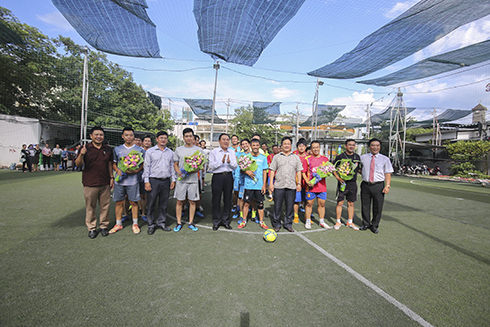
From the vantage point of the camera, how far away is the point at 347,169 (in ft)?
15.6

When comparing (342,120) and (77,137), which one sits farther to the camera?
(342,120)

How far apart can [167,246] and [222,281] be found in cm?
139

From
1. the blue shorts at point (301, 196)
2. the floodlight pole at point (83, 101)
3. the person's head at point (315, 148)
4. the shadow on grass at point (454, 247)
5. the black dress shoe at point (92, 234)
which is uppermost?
the floodlight pole at point (83, 101)

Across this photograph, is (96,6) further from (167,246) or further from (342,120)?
(342,120)

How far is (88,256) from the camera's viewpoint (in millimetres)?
3244

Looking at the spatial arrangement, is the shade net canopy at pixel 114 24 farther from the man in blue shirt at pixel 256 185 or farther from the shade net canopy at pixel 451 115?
the shade net canopy at pixel 451 115

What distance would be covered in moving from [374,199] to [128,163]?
5051 mm

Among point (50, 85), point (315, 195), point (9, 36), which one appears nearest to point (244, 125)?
point (50, 85)

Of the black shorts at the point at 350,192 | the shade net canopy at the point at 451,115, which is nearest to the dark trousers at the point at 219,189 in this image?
the black shorts at the point at 350,192

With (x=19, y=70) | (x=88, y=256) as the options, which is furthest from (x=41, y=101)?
(x=88, y=256)

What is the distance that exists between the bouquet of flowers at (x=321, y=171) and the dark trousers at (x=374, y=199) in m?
0.85

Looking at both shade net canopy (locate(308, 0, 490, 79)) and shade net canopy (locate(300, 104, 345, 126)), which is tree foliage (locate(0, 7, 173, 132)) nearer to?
shade net canopy (locate(308, 0, 490, 79))

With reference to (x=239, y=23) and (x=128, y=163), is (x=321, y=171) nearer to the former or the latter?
(x=239, y=23)

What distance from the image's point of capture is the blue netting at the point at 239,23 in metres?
4.39
